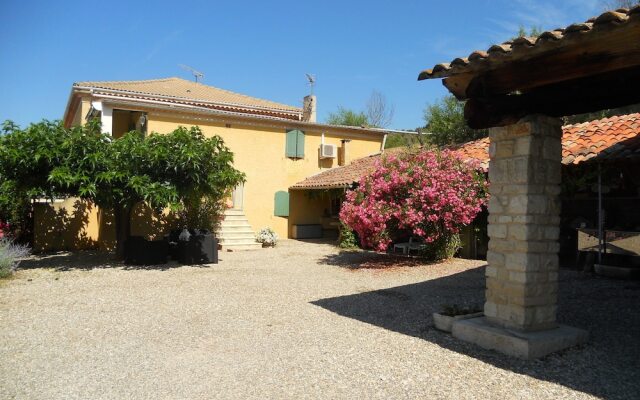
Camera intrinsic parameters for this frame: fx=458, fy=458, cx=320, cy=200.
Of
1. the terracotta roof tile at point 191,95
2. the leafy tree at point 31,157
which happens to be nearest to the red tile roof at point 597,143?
the leafy tree at point 31,157

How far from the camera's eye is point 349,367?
13.5ft

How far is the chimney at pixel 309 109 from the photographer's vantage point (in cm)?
2245

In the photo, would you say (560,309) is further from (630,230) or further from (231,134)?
(231,134)

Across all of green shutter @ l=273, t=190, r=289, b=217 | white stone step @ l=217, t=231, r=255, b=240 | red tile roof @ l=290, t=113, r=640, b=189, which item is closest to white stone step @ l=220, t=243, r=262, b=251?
white stone step @ l=217, t=231, r=255, b=240

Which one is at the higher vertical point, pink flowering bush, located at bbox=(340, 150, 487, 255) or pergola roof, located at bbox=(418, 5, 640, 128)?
pergola roof, located at bbox=(418, 5, 640, 128)

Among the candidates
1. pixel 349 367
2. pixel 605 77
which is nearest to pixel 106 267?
pixel 349 367

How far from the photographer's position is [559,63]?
4.19 m

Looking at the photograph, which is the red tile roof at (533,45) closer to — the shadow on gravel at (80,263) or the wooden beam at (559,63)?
the wooden beam at (559,63)

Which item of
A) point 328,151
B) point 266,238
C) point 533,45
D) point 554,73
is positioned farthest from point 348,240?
point 533,45

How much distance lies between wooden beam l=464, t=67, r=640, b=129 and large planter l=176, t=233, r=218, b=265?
791cm

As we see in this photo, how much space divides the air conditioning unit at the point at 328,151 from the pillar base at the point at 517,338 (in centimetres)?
1408

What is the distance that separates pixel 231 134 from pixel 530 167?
13.5m

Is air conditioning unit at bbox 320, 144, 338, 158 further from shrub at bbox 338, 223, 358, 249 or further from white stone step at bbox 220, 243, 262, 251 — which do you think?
white stone step at bbox 220, 243, 262, 251

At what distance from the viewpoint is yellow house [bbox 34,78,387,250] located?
14000 millimetres
